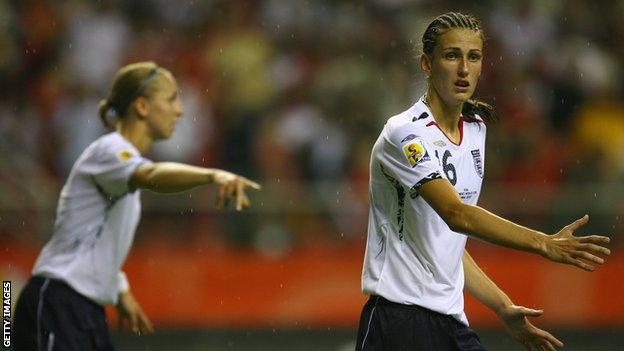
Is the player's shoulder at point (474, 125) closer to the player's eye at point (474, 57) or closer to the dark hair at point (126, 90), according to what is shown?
the player's eye at point (474, 57)

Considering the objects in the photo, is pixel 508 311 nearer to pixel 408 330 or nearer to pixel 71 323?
pixel 408 330

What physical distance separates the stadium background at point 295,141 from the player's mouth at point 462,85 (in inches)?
207

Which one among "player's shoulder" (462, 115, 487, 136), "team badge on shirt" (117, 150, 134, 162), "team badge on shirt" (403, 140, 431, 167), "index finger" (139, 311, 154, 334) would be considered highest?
"player's shoulder" (462, 115, 487, 136)

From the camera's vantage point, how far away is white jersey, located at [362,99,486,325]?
5414 mm

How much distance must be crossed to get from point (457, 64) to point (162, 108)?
2081 millimetres

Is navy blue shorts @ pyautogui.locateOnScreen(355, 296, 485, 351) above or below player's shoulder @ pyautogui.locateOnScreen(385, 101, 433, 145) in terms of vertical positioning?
below

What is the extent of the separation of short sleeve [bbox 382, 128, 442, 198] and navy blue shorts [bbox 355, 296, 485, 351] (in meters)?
0.51

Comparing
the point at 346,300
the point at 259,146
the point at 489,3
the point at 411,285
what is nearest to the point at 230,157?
the point at 259,146

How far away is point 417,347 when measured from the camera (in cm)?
540

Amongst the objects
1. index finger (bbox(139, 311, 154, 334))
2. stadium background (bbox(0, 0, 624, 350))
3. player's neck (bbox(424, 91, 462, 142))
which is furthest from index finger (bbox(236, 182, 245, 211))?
stadium background (bbox(0, 0, 624, 350))

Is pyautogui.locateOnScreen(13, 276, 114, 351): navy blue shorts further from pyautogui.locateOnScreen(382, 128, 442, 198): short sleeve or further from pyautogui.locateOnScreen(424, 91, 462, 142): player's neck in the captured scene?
pyautogui.locateOnScreen(424, 91, 462, 142): player's neck

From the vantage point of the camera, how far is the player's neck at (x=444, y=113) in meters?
5.60

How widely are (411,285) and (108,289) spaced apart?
182cm

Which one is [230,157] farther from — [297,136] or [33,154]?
[33,154]
